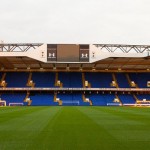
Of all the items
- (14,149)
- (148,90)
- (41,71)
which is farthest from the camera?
(41,71)

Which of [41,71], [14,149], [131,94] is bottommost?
[14,149]

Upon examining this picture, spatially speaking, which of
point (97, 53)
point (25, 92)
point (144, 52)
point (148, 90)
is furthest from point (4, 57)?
point (148, 90)

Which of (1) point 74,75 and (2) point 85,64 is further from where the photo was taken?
(1) point 74,75

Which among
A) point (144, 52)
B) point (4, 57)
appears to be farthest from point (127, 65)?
point (4, 57)

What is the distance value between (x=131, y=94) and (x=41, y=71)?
57.9 feet

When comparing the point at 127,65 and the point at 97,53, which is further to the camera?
the point at 127,65

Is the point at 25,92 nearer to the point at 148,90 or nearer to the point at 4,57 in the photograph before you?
the point at 4,57

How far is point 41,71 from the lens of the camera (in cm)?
6397

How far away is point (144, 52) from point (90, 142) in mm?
44735

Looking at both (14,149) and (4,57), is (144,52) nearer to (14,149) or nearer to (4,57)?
(4,57)

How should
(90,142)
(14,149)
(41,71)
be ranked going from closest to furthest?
1. (14,149)
2. (90,142)
3. (41,71)

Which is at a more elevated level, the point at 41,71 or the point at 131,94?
the point at 41,71

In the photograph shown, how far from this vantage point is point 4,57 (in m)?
52.5

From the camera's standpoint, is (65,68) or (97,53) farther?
(65,68)
